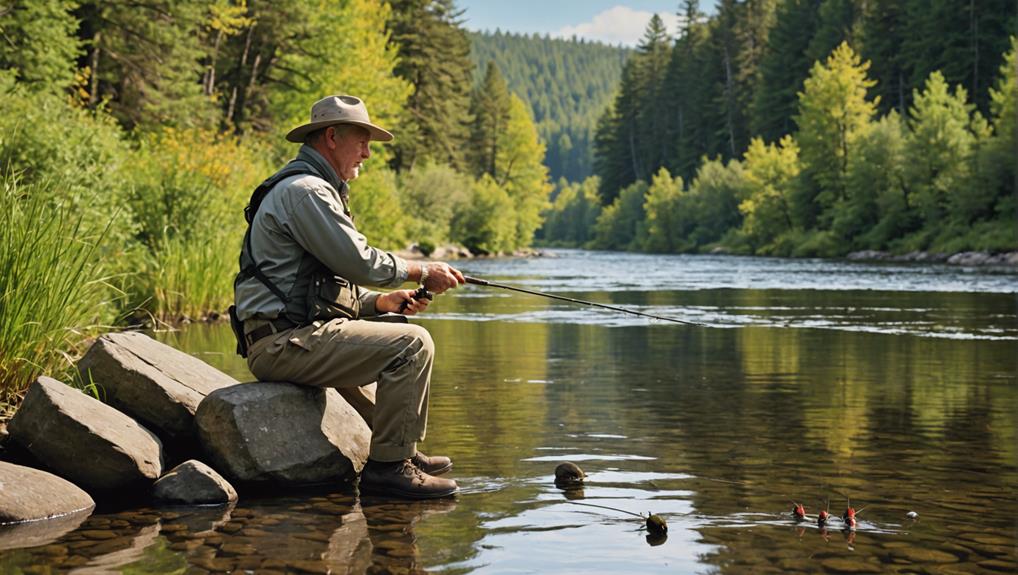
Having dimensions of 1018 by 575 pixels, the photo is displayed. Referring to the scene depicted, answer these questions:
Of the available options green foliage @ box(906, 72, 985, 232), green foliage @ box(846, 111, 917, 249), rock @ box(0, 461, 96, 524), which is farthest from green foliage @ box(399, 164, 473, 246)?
rock @ box(0, 461, 96, 524)

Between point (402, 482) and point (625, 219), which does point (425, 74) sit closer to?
point (625, 219)

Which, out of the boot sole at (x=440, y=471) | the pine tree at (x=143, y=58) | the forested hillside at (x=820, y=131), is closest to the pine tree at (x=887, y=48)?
the forested hillside at (x=820, y=131)

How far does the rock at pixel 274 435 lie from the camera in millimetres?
5562

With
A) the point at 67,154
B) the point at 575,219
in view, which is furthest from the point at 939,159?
the point at 575,219

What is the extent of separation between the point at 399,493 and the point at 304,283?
1.09 metres

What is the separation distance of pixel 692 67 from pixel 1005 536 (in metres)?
94.4

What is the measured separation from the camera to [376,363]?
5602 millimetres

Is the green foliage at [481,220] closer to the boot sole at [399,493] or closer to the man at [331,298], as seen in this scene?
the man at [331,298]

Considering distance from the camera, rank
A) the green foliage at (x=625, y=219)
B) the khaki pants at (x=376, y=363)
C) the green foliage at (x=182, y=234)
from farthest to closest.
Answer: the green foliage at (x=625, y=219), the green foliage at (x=182, y=234), the khaki pants at (x=376, y=363)

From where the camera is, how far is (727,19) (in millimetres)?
91812

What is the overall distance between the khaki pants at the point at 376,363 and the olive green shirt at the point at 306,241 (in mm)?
197

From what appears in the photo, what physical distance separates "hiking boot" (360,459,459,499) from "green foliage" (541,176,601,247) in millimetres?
105057

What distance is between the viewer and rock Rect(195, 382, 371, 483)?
5.56 metres

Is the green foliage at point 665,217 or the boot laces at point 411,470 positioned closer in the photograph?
the boot laces at point 411,470
